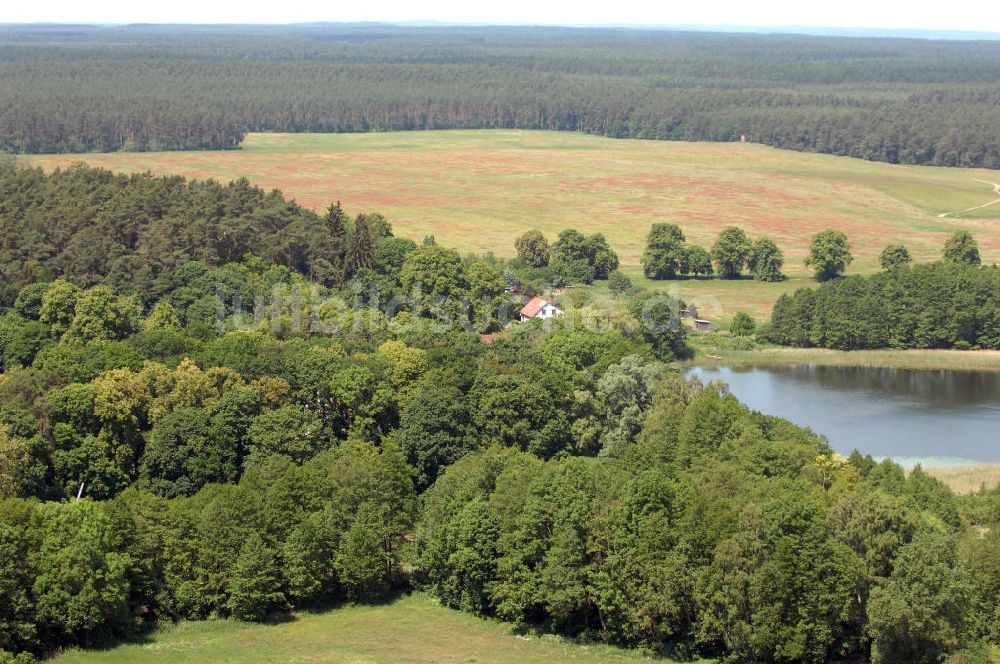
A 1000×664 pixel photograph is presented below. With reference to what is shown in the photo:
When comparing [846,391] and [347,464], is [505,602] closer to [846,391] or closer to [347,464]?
[347,464]

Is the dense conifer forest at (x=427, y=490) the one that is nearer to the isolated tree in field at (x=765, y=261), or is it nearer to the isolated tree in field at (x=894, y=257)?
the isolated tree in field at (x=765, y=261)

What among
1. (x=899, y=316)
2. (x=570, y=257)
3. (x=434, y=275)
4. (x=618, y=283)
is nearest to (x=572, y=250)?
(x=570, y=257)

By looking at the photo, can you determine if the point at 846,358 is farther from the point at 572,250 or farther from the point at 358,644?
the point at 358,644

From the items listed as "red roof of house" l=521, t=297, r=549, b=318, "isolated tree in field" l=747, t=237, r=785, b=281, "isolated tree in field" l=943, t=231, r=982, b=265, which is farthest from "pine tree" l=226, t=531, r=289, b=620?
"isolated tree in field" l=943, t=231, r=982, b=265

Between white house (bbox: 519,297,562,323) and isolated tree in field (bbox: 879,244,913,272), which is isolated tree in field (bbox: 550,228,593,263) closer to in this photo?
white house (bbox: 519,297,562,323)

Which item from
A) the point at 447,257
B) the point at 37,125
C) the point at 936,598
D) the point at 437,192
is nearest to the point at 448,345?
→ the point at 447,257

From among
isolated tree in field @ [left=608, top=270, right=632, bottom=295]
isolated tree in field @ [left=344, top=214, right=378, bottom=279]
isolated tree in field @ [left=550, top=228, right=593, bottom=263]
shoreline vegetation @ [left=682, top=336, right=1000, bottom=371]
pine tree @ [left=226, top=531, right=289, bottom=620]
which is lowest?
shoreline vegetation @ [left=682, top=336, right=1000, bottom=371]
